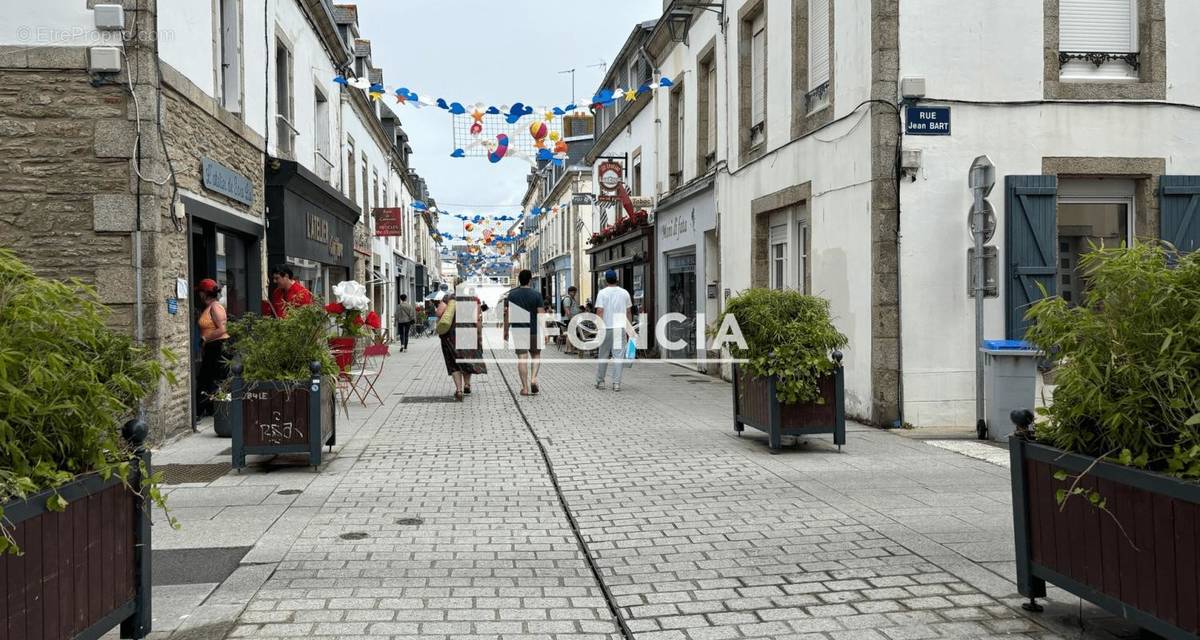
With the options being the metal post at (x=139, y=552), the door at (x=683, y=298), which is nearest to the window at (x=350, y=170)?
the door at (x=683, y=298)

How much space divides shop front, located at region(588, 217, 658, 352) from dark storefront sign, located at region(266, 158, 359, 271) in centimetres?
595

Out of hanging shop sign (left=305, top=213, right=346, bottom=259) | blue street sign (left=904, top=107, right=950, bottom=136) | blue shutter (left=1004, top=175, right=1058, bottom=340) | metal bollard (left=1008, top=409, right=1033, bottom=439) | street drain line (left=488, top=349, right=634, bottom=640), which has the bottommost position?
street drain line (left=488, top=349, right=634, bottom=640)

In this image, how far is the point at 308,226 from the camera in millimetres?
15414

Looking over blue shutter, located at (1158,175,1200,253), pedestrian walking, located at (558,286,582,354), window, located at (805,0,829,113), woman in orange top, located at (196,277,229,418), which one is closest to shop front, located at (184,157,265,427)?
woman in orange top, located at (196,277,229,418)

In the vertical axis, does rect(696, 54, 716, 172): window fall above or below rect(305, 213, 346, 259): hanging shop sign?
above

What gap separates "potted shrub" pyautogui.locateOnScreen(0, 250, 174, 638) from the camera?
278cm

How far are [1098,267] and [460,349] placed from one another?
35.1 ft

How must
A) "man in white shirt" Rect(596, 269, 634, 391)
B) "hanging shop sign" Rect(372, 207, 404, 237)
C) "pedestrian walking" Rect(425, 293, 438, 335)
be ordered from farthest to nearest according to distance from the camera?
1. "pedestrian walking" Rect(425, 293, 438, 335)
2. "hanging shop sign" Rect(372, 207, 404, 237)
3. "man in white shirt" Rect(596, 269, 634, 391)

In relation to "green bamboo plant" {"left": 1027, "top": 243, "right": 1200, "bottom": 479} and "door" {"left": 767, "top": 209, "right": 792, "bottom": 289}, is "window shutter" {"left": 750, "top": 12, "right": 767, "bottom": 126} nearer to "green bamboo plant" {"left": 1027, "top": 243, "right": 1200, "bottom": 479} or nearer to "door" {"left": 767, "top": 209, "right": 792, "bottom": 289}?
"door" {"left": 767, "top": 209, "right": 792, "bottom": 289}

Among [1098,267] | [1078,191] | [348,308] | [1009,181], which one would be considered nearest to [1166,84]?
[1078,191]

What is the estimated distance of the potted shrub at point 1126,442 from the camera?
308 centimetres

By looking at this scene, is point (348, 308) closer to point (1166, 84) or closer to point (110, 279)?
point (110, 279)

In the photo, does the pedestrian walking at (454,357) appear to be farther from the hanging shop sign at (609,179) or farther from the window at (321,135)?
the hanging shop sign at (609,179)

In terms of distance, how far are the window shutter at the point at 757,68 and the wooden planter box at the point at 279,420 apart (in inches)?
345
